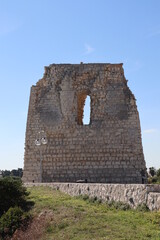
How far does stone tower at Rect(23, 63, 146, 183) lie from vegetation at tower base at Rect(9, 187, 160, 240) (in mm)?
7232

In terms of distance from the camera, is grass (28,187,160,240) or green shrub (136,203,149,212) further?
green shrub (136,203,149,212)

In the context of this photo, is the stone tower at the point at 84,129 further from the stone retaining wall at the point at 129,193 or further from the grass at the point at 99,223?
the grass at the point at 99,223

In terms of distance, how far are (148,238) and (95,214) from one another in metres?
2.20

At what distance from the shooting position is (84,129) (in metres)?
17.6

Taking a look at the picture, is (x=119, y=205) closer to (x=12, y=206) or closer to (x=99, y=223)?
(x=99, y=223)

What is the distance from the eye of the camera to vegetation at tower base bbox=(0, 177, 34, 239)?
8.95 meters

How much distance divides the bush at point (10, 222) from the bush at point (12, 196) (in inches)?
41.7

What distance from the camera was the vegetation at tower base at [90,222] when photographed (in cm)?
634

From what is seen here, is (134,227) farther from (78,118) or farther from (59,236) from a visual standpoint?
(78,118)

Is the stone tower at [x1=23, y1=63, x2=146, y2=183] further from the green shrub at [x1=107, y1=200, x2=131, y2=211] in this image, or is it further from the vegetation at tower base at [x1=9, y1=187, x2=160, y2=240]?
the green shrub at [x1=107, y1=200, x2=131, y2=211]

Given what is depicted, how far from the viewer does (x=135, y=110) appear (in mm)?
17781

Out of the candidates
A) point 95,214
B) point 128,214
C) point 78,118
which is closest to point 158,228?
point 128,214

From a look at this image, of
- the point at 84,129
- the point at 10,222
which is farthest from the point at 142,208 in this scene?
the point at 84,129

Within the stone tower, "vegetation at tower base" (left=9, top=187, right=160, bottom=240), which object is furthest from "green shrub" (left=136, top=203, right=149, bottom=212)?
the stone tower
